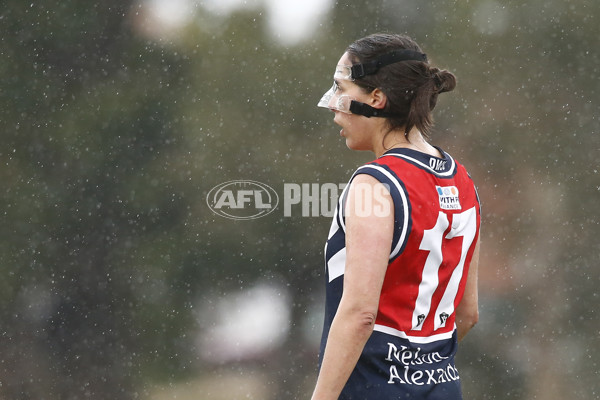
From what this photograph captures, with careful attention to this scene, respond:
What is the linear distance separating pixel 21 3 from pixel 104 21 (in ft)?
1.07

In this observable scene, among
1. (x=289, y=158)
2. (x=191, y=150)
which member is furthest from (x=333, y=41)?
(x=191, y=150)

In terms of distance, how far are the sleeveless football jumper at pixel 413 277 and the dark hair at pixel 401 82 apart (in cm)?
10

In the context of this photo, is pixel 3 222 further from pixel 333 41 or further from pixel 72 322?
pixel 333 41

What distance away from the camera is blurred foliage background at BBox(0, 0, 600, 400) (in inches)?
110

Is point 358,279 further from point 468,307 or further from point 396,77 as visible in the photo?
point 468,307

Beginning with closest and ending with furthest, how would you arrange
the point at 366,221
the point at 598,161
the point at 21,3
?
the point at 366,221, the point at 21,3, the point at 598,161

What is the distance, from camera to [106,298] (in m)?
2.84

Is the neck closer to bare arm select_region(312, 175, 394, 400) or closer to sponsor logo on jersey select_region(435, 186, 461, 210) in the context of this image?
sponsor logo on jersey select_region(435, 186, 461, 210)

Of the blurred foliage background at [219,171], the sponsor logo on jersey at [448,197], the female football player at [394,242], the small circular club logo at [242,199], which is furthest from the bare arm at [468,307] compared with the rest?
the small circular club logo at [242,199]

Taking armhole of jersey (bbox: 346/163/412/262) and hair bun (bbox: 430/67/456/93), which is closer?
armhole of jersey (bbox: 346/163/412/262)

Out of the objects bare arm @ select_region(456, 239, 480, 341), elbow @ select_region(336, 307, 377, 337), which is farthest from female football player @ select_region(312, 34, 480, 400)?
bare arm @ select_region(456, 239, 480, 341)

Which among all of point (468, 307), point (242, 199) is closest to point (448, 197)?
point (468, 307)

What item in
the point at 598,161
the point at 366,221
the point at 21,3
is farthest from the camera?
the point at 598,161

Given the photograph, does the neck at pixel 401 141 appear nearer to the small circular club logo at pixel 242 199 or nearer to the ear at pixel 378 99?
the ear at pixel 378 99
